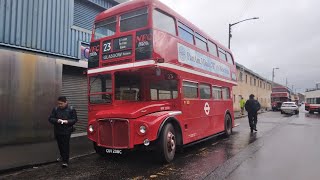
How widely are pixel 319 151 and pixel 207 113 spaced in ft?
11.7

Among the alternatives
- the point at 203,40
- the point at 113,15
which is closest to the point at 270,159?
the point at 203,40

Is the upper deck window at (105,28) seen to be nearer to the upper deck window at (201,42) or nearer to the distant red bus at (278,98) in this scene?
the upper deck window at (201,42)

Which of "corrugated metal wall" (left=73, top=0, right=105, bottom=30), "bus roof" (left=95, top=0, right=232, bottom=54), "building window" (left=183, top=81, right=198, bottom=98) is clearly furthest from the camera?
"corrugated metal wall" (left=73, top=0, right=105, bottom=30)

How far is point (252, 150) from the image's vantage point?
9.29 meters

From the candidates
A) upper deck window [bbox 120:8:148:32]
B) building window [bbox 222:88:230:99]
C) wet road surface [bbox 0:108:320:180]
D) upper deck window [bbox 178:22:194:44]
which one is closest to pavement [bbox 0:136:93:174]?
wet road surface [bbox 0:108:320:180]

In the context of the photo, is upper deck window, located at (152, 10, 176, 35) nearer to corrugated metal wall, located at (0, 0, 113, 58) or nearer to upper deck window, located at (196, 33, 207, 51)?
upper deck window, located at (196, 33, 207, 51)

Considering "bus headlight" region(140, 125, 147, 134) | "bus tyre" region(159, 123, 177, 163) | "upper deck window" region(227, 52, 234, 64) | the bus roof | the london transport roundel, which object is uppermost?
the bus roof

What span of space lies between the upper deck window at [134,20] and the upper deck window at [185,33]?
5.01 ft

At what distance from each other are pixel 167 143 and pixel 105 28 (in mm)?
3860

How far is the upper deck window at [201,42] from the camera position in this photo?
10359 millimetres

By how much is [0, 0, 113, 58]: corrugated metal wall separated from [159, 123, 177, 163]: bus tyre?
625 cm

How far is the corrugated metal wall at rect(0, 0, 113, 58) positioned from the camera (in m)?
10.1

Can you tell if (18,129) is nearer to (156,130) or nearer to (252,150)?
(156,130)

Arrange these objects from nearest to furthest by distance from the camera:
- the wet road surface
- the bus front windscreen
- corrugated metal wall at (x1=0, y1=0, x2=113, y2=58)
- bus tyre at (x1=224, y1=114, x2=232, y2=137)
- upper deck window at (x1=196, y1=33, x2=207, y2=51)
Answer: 1. the wet road surface
2. the bus front windscreen
3. corrugated metal wall at (x1=0, y1=0, x2=113, y2=58)
4. upper deck window at (x1=196, y1=33, x2=207, y2=51)
5. bus tyre at (x1=224, y1=114, x2=232, y2=137)
